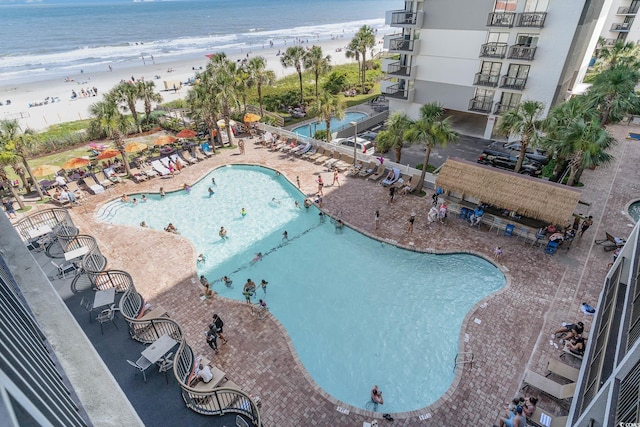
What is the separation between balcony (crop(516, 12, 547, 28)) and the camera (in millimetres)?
27391

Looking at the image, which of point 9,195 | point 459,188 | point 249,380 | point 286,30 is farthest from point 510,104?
point 286,30

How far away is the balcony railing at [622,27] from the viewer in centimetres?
5798

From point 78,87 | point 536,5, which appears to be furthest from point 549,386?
point 78,87

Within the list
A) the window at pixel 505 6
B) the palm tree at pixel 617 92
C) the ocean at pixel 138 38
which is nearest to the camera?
the palm tree at pixel 617 92

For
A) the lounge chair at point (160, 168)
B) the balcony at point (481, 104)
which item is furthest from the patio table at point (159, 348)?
the balcony at point (481, 104)

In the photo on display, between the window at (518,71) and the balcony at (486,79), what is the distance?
1111 millimetres

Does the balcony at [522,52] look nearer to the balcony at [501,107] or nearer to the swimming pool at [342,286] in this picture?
the balcony at [501,107]

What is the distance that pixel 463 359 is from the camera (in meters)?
13.6

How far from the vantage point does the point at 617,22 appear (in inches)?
2330

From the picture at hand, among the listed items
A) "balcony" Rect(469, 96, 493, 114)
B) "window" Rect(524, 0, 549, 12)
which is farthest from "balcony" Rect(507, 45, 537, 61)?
"balcony" Rect(469, 96, 493, 114)

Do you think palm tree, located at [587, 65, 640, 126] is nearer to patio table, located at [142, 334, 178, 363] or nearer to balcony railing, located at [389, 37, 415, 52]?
balcony railing, located at [389, 37, 415, 52]

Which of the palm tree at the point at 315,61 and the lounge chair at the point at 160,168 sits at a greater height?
the palm tree at the point at 315,61

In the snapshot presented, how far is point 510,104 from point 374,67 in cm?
4222

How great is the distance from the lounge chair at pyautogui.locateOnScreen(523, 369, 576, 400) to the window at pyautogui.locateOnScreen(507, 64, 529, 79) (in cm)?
2684
